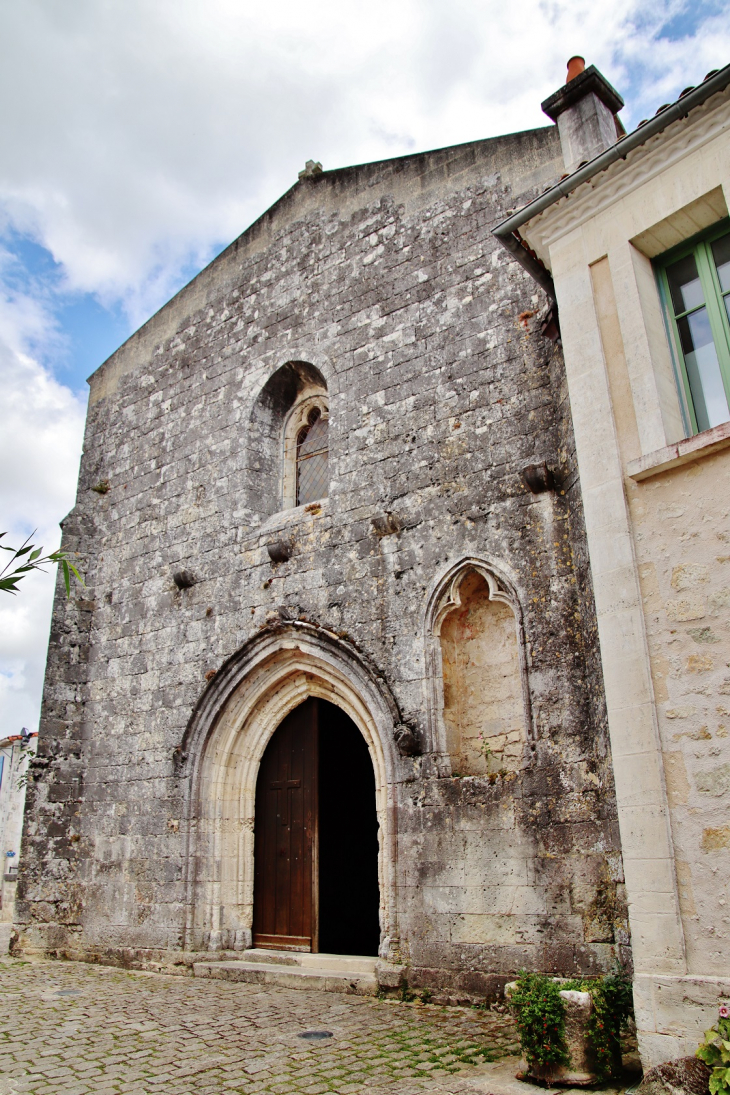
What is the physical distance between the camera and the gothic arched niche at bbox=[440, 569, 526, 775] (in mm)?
5992

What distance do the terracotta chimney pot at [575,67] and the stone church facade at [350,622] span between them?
0.95ft

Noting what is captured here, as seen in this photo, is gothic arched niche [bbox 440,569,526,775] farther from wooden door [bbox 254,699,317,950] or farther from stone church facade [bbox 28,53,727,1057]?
wooden door [bbox 254,699,317,950]

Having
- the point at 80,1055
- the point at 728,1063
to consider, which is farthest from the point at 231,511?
the point at 728,1063

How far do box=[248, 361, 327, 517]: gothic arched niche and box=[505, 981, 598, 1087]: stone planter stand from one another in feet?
18.0

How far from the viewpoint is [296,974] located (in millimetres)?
6312

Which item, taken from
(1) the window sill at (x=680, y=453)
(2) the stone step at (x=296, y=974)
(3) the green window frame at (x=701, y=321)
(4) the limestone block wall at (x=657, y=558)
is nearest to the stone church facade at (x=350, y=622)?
(4) the limestone block wall at (x=657, y=558)

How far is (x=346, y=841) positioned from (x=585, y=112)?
6491 millimetres

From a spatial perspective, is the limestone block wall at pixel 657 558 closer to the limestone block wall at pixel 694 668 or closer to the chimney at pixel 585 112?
the limestone block wall at pixel 694 668

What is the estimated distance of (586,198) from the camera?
16.3ft

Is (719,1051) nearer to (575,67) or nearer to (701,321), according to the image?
(701,321)

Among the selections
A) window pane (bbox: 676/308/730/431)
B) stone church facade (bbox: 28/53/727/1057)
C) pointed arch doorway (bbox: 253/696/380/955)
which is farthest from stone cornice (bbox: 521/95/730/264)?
pointed arch doorway (bbox: 253/696/380/955)

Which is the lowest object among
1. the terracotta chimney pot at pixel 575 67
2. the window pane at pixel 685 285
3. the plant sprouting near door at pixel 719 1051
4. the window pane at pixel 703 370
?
the plant sprouting near door at pixel 719 1051

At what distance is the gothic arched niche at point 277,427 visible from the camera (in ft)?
27.5

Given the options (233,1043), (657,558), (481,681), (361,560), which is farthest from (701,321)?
(233,1043)
